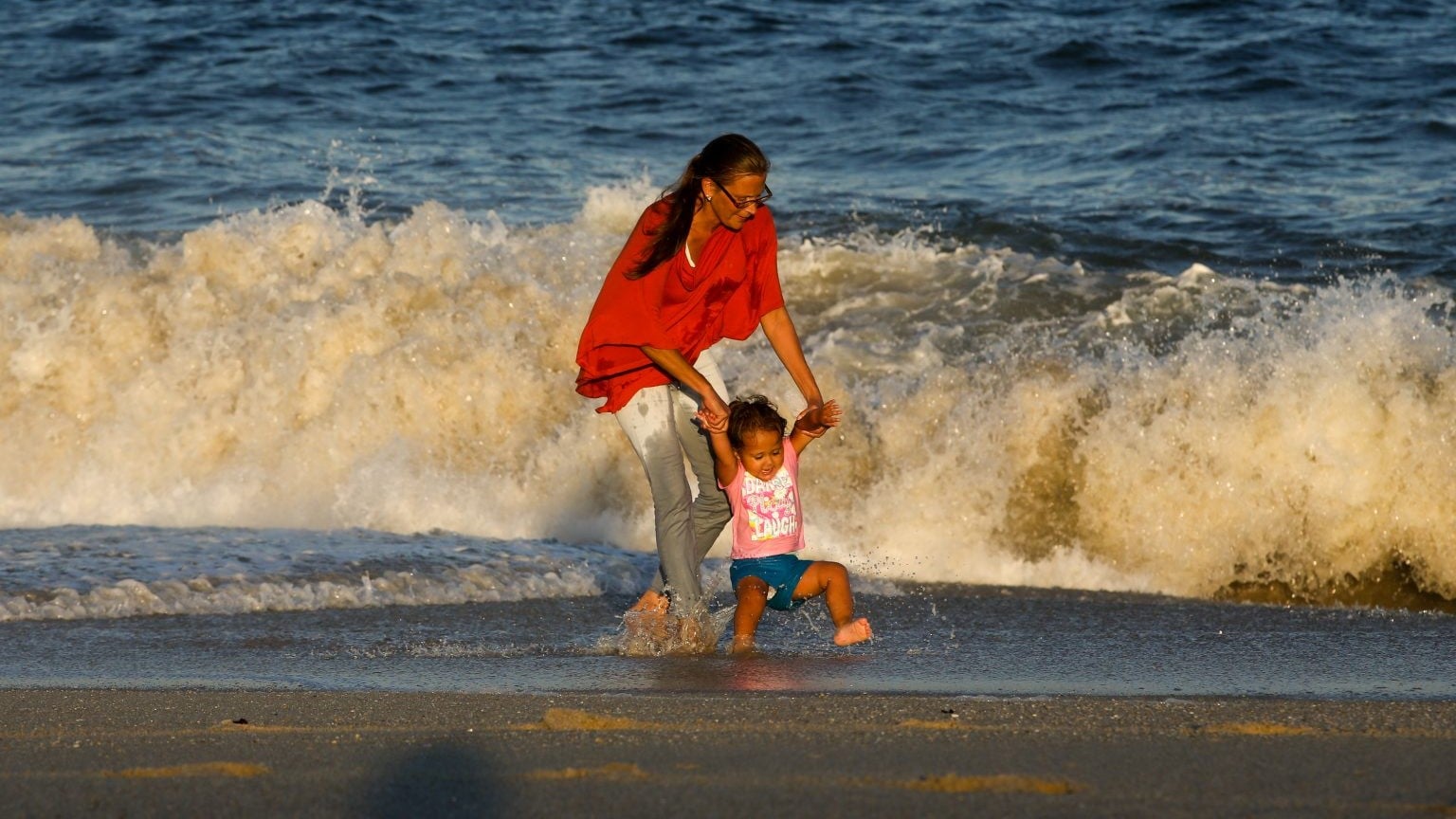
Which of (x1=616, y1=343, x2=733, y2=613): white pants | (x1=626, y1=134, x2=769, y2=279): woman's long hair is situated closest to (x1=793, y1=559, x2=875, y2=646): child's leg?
(x1=616, y1=343, x2=733, y2=613): white pants

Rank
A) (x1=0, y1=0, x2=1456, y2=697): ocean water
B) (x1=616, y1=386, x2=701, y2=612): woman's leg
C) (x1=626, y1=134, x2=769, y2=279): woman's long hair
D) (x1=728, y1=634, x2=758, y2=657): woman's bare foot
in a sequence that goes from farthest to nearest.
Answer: (x1=0, y1=0, x2=1456, y2=697): ocean water
(x1=728, y1=634, x2=758, y2=657): woman's bare foot
(x1=616, y1=386, x2=701, y2=612): woman's leg
(x1=626, y1=134, x2=769, y2=279): woman's long hair

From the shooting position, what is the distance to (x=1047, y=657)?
18.0 feet

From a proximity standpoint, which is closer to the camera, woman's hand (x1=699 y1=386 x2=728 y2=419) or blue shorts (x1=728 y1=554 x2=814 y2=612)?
woman's hand (x1=699 y1=386 x2=728 y2=419)

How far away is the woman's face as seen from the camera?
4711 millimetres

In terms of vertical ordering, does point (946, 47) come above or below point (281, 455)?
above

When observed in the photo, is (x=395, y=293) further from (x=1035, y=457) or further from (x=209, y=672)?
(x=209, y=672)

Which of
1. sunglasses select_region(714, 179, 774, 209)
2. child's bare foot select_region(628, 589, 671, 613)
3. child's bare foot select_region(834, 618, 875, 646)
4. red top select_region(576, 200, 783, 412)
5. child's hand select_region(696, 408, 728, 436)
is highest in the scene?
sunglasses select_region(714, 179, 774, 209)

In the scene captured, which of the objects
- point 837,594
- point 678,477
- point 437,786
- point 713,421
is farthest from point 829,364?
point 437,786

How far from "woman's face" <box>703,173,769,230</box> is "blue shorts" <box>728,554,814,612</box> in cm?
111

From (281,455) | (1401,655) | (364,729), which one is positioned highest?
(364,729)

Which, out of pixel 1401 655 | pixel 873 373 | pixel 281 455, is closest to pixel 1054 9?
pixel 873 373

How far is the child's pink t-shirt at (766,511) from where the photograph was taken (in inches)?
205

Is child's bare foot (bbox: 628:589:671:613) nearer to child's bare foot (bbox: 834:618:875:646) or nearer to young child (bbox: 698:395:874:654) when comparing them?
young child (bbox: 698:395:874:654)

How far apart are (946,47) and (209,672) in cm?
1243
